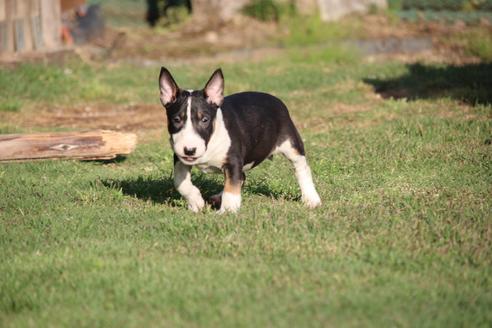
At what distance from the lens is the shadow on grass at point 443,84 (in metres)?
13.4

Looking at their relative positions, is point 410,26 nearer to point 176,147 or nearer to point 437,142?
point 437,142

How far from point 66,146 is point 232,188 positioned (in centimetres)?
328

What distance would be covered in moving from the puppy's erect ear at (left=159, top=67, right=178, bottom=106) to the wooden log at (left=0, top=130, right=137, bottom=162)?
9.23 ft

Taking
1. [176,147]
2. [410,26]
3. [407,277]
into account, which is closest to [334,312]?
[407,277]

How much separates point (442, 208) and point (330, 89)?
26.8 feet

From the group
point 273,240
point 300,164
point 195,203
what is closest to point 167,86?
point 195,203

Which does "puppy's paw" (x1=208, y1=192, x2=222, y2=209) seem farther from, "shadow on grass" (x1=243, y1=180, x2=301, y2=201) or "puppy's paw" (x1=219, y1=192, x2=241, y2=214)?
"puppy's paw" (x1=219, y1=192, x2=241, y2=214)

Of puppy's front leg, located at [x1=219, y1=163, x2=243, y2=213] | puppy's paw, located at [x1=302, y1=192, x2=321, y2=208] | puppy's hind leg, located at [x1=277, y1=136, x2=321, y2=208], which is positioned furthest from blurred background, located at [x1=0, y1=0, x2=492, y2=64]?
puppy's front leg, located at [x1=219, y1=163, x2=243, y2=213]

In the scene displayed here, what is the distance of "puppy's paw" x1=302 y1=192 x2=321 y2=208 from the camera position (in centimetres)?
796

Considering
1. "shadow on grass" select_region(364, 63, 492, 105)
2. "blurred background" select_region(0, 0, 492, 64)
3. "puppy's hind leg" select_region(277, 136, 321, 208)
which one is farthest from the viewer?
"blurred background" select_region(0, 0, 492, 64)

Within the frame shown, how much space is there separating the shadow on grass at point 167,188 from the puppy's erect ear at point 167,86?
1.27 m

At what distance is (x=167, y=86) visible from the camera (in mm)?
7352

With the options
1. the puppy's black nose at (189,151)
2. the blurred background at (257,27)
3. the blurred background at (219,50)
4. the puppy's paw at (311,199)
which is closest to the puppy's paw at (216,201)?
the puppy's paw at (311,199)

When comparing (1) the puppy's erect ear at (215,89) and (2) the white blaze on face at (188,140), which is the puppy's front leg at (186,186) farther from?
(1) the puppy's erect ear at (215,89)
